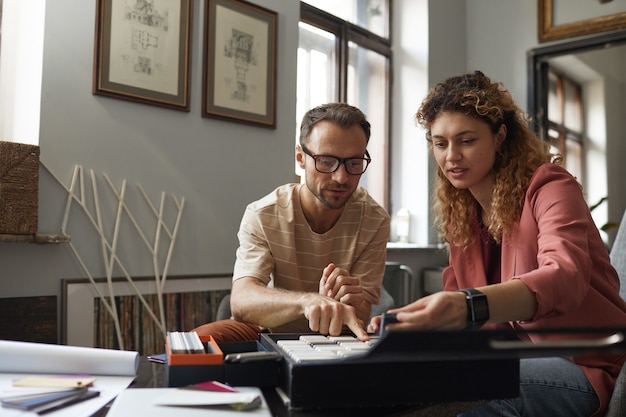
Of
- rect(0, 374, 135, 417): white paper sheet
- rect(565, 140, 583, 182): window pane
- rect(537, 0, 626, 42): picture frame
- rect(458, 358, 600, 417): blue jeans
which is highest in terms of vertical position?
rect(537, 0, 626, 42): picture frame

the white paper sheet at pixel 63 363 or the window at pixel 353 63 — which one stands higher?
the window at pixel 353 63

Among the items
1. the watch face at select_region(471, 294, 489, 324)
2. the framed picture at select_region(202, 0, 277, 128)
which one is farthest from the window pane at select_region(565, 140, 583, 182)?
the watch face at select_region(471, 294, 489, 324)

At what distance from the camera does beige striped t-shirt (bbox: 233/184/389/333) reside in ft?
5.98

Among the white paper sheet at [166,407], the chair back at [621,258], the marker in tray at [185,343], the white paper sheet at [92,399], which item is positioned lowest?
the white paper sheet at [92,399]

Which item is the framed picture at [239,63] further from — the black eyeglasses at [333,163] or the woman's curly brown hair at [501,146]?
the woman's curly brown hair at [501,146]

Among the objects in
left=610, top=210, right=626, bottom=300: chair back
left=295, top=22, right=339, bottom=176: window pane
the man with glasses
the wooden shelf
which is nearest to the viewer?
left=610, top=210, right=626, bottom=300: chair back

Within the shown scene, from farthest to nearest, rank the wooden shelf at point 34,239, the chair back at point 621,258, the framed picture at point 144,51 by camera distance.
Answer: the framed picture at point 144,51, the wooden shelf at point 34,239, the chair back at point 621,258

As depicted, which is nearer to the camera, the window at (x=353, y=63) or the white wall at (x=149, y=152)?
the white wall at (x=149, y=152)

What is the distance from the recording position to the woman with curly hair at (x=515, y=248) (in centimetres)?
102

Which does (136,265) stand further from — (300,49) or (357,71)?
(357,71)

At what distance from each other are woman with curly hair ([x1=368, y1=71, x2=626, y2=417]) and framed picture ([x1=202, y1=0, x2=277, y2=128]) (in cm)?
138

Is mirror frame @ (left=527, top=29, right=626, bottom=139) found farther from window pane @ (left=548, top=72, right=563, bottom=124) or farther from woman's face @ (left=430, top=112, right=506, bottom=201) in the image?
woman's face @ (left=430, top=112, right=506, bottom=201)

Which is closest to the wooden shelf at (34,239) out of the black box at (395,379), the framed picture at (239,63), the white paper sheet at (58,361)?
the framed picture at (239,63)

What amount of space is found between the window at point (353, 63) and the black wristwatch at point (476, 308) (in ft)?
8.75
